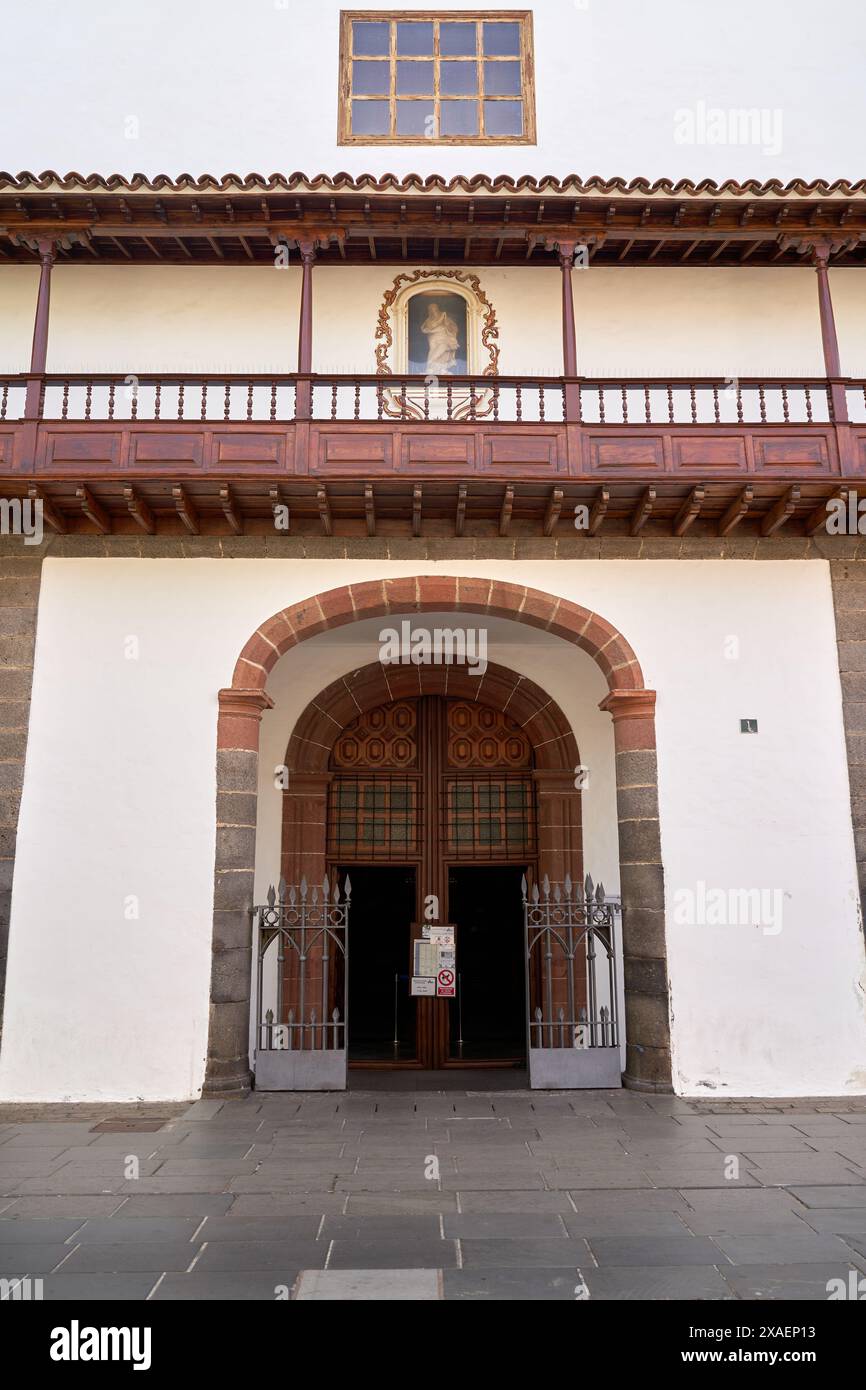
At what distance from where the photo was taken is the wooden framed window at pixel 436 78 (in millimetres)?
9922

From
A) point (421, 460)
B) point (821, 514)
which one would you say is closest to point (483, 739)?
point (421, 460)

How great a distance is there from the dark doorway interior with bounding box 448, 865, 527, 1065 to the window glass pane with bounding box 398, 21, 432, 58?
8823 millimetres

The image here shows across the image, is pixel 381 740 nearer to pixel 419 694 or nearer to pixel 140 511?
pixel 419 694

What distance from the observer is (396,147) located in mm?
9750

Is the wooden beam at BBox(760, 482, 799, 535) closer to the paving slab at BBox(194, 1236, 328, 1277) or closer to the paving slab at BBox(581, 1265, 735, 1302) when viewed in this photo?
the paving slab at BBox(581, 1265, 735, 1302)

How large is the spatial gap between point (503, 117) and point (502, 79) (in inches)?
19.5

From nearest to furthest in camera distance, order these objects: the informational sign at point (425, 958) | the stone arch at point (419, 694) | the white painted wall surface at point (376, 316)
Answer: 1. the white painted wall surface at point (376, 316)
2. the informational sign at point (425, 958)
3. the stone arch at point (419, 694)

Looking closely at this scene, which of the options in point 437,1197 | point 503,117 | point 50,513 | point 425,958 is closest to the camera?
point 437,1197

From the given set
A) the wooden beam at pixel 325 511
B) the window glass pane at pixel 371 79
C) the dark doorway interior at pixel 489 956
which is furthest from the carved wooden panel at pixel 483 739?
the window glass pane at pixel 371 79

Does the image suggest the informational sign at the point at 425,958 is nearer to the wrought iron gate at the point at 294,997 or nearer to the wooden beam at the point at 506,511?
the wrought iron gate at the point at 294,997

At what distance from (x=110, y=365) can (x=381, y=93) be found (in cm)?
429

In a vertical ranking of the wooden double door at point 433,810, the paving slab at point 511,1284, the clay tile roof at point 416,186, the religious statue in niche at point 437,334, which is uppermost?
the clay tile roof at point 416,186

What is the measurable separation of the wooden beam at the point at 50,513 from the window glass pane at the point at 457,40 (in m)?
6.67
